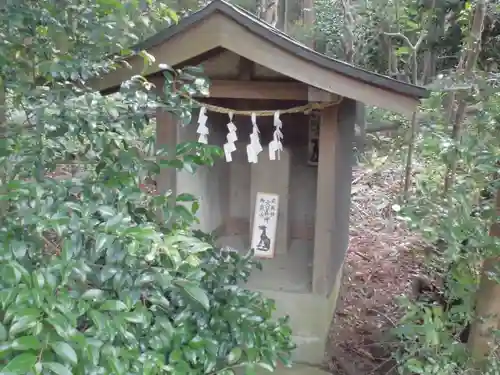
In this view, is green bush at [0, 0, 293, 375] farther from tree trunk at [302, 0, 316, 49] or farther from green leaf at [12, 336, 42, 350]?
tree trunk at [302, 0, 316, 49]

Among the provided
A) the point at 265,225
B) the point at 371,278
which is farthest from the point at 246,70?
the point at 371,278

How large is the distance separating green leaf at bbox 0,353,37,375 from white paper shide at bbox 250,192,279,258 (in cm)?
253

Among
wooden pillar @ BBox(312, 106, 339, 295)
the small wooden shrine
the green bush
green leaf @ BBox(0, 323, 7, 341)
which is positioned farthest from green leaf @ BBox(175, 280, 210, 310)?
wooden pillar @ BBox(312, 106, 339, 295)

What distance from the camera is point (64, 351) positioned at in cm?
136

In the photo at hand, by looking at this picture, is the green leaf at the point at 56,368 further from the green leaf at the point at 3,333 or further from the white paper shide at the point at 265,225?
the white paper shide at the point at 265,225

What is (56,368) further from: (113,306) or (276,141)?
(276,141)

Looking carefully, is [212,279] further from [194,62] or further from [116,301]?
[194,62]

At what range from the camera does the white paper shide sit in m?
3.80

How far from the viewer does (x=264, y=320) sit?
7.51ft

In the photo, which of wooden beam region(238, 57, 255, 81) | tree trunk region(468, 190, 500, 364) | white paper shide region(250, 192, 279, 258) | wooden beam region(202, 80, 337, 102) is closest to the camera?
tree trunk region(468, 190, 500, 364)

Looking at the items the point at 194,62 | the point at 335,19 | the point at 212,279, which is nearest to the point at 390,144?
the point at 335,19

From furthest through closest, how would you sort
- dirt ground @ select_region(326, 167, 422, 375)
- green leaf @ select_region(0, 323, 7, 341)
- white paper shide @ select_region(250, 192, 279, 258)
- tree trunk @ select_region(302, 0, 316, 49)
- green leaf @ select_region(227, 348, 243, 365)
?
tree trunk @ select_region(302, 0, 316, 49) → white paper shide @ select_region(250, 192, 279, 258) → dirt ground @ select_region(326, 167, 422, 375) → green leaf @ select_region(227, 348, 243, 365) → green leaf @ select_region(0, 323, 7, 341)

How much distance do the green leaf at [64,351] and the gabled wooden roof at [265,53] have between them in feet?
6.53

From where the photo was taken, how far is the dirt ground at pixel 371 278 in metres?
3.68
